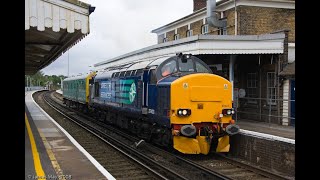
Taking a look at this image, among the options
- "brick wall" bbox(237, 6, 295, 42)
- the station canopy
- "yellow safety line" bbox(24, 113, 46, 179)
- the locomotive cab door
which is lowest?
"yellow safety line" bbox(24, 113, 46, 179)

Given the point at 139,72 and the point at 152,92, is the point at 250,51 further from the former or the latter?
the point at 152,92

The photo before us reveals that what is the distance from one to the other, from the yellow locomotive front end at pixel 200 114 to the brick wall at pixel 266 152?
1.83 feet

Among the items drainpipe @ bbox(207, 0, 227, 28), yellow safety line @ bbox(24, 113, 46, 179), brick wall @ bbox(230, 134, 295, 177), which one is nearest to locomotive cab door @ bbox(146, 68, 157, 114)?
brick wall @ bbox(230, 134, 295, 177)

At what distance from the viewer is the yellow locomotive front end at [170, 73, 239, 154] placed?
10122 mm

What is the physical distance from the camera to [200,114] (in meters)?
10.4

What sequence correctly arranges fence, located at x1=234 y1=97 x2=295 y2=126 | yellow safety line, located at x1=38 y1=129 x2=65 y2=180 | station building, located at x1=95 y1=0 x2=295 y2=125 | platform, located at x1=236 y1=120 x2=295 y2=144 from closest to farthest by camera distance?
yellow safety line, located at x1=38 y1=129 x2=65 y2=180 < platform, located at x1=236 y1=120 x2=295 y2=144 < station building, located at x1=95 y1=0 x2=295 y2=125 < fence, located at x1=234 y1=97 x2=295 y2=126

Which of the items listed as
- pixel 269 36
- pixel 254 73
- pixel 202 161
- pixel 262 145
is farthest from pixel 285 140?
pixel 254 73

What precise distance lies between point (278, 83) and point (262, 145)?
6977mm

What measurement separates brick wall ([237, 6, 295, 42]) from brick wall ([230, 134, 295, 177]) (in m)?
10.7

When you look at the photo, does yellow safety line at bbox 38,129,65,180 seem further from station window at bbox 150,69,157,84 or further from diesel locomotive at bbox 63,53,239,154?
station window at bbox 150,69,157,84

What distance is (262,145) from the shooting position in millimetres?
10094

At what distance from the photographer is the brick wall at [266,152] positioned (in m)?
9.00

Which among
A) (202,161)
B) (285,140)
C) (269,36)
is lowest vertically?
(202,161)
